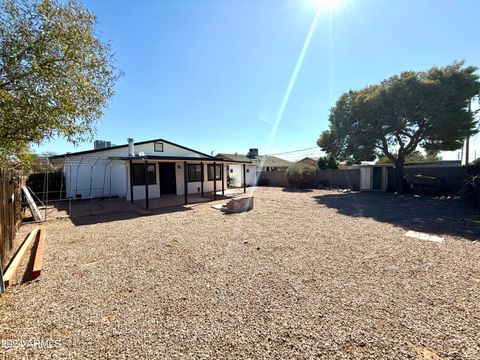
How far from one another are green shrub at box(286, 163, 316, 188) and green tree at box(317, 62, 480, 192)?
3.19 m

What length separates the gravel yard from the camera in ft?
6.86

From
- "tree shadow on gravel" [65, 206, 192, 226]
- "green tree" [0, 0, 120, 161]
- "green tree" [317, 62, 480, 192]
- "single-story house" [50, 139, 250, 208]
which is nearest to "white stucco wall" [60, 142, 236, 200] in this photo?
"single-story house" [50, 139, 250, 208]

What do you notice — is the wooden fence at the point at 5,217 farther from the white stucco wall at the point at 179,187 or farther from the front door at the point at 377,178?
the front door at the point at 377,178

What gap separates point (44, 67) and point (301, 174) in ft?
55.5

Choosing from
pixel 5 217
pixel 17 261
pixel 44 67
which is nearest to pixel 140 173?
pixel 5 217

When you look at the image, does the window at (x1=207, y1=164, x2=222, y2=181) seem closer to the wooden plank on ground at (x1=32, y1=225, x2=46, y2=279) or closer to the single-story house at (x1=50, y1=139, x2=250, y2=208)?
the single-story house at (x1=50, y1=139, x2=250, y2=208)

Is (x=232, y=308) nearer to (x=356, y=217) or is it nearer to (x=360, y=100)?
(x=356, y=217)

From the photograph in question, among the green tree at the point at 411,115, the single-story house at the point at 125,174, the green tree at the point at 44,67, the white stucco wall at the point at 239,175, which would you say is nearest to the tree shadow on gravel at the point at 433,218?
the green tree at the point at 411,115

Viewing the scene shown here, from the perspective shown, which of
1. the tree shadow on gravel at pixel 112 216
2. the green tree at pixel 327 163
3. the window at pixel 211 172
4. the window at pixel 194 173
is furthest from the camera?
the green tree at pixel 327 163

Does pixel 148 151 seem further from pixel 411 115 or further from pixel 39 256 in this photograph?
pixel 411 115

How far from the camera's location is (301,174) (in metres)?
18.2

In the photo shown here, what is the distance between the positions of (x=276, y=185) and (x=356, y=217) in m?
14.0

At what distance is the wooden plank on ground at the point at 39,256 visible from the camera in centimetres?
356

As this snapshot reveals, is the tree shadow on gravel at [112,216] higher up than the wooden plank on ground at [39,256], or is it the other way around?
the tree shadow on gravel at [112,216]
